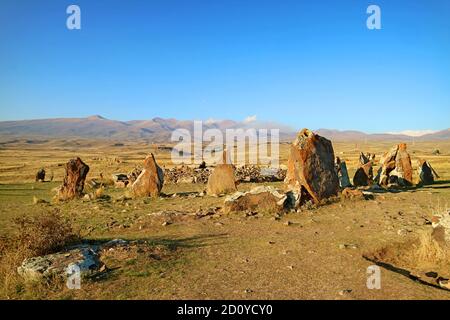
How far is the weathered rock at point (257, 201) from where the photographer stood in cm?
1261

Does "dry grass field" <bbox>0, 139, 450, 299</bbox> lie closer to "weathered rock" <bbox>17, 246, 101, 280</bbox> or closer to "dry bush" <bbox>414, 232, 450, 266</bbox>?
"weathered rock" <bbox>17, 246, 101, 280</bbox>

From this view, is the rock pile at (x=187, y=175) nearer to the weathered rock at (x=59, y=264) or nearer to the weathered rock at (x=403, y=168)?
the weathered rock at (x=403, y=168)

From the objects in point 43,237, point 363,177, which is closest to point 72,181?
point 43,237

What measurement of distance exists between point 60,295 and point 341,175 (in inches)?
603

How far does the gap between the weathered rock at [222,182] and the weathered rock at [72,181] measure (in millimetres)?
6028

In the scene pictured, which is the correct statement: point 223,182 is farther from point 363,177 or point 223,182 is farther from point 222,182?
point 363,177

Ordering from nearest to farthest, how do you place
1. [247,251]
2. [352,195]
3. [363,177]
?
[247,251], [352,195], [363,177]

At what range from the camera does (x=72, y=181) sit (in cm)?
1833

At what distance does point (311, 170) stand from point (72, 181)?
435 inches

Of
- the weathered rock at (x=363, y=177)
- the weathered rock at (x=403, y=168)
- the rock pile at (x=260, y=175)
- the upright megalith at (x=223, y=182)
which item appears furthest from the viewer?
the rock pile at (x=260, y=175)

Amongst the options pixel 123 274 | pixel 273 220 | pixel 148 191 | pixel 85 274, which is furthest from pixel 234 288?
pixel 148 191

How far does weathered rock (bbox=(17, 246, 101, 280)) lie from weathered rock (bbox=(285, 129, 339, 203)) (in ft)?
25.2

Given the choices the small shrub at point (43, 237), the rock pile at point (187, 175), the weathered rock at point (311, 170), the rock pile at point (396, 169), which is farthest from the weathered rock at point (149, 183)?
the rock pile at point (396, 169)

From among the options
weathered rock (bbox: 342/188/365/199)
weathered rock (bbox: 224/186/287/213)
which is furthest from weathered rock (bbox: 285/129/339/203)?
weathered rock (bbox: 224/186/287/213)
